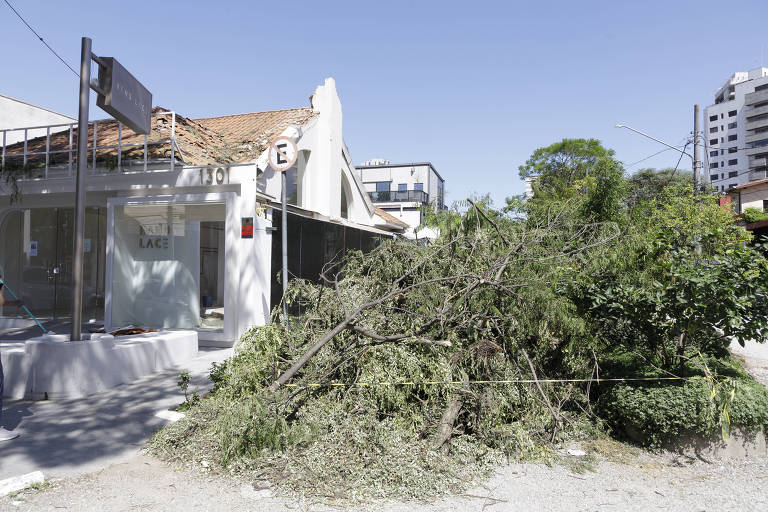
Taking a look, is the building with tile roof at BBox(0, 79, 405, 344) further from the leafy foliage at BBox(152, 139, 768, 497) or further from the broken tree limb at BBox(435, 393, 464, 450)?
the broken tree limb at BBox(435, 393, 464, 450)

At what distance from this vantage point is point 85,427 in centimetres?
490

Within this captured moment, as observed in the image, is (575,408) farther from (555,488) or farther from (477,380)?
(555,488)

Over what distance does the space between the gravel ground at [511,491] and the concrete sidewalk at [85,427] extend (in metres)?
0.38

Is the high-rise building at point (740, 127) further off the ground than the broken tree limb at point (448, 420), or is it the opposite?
the high-rise building at point (740, 127)

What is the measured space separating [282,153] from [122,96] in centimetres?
226

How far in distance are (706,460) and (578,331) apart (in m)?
1.44

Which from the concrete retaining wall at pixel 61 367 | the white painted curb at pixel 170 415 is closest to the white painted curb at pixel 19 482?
the white painted curb at pixel 170 415

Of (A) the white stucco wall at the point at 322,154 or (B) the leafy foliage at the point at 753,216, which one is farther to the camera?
(B) the leafy foliage at the point at 753,216

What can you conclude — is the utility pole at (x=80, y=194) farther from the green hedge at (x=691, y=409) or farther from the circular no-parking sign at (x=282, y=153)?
the green hedge at (x=691, y=409)

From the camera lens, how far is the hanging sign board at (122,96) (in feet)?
21.0

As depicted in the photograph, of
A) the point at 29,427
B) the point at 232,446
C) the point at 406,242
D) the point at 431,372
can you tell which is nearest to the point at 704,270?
the point at 431,372

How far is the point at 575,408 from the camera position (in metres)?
5.16

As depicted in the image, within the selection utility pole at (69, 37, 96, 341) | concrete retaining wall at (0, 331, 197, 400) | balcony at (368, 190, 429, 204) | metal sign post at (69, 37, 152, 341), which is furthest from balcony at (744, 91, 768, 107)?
concrete retaining wall at (0, 331, 197, 400)

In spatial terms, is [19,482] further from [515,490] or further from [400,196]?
[400,196]
